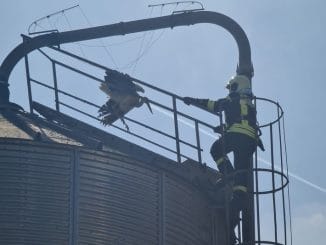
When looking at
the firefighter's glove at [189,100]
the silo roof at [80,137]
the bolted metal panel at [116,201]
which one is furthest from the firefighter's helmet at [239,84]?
the bolted metal panel at [116,201]

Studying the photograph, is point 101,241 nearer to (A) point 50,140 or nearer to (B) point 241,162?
(A) point 50,140

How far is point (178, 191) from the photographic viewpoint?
1149 cm

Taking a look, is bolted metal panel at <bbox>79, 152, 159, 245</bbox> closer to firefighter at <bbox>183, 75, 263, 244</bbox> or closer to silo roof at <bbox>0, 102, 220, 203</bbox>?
silo roof at <bbox>0, 102, 220, 203</bbox>

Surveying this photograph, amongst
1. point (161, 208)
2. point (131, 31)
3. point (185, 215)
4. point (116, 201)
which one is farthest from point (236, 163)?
point (131, 31)

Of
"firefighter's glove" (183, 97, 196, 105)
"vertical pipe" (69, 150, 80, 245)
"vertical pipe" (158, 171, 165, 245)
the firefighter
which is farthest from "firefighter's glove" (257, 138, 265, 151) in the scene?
"vertical pipe" (69, 150, 80, 245)

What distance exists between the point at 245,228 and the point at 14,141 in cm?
376

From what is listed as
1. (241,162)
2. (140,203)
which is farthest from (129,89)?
(140,203)

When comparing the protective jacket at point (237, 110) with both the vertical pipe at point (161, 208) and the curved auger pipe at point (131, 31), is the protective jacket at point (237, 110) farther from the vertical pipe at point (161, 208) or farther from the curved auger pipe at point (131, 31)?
the vertical pipe at point (161, 208)

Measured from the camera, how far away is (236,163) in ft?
40.9

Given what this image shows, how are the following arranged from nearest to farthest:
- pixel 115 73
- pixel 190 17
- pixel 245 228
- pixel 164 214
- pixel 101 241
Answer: pixel 101 241 → pixel 164 214 → pixel 245 228 → pixel 115 73 → pixel 190 17

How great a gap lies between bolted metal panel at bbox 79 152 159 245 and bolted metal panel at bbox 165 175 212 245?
0.24 meters

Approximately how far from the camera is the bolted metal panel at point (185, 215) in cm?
1109

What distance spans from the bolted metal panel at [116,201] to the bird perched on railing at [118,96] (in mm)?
2794

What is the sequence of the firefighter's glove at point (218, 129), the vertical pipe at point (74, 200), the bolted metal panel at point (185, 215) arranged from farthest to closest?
the firefighter's glove at point (218, 129) → the bolted metal panel at point (185, 215) → the vertical pipe at point (74, 200)
